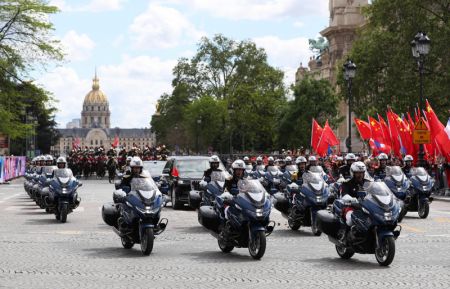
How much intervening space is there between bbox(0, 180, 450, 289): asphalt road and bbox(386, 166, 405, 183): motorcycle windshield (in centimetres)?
156

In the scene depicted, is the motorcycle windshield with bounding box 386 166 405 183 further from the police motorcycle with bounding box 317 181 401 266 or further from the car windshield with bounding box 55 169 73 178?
the police motorcycle with bounding box 317 181 401 266

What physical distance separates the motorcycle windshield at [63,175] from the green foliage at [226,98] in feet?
226

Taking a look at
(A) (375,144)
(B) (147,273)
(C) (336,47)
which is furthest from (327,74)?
(B) (147,273)

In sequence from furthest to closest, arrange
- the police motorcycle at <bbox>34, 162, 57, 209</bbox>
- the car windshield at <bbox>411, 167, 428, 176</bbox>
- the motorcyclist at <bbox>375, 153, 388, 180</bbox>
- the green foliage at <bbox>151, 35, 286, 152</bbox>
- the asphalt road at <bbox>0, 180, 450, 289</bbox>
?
the green foliage at <bbox>151, 35, 286, 152</bbox>
the car windshield at <bbox>411, 167, 428, 176</bbox>
the police motorcycle at <bbox>34, 162, 57, 209</bbox>
the motorcyclist at <bbox>375, 153, 388, 180</bbox>
the asphalt road at <bbox>0, 180, 450, 289</bbox>

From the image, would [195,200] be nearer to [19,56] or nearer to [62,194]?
[62,194]

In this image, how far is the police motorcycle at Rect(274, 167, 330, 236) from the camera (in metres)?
19.0

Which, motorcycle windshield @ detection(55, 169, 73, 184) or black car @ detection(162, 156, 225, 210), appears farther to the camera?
black car @ detection(162, 156, 225, 210)

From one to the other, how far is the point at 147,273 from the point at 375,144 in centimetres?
2921

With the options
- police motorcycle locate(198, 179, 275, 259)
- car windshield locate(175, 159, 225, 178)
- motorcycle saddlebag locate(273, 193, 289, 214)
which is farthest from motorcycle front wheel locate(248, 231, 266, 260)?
car windshield locate(175, 159, 225, 178)

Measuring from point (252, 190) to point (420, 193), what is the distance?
1006cm

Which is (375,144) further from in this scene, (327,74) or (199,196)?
(327,74)

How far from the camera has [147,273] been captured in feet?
41.8

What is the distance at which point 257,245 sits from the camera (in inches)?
570

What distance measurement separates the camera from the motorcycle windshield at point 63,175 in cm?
2295
